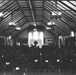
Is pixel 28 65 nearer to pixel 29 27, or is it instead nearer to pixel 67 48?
pixel 67 48

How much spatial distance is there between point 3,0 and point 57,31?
474 inches

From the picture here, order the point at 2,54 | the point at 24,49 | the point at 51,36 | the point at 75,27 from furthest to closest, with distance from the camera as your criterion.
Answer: the point at 51,36 → the point at 75,27 → the point at 24,49 → the point at 2,54

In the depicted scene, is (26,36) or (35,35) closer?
(35,35)

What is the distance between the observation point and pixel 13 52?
999 cm

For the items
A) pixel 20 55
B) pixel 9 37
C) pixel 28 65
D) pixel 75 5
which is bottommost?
pixel 28 65

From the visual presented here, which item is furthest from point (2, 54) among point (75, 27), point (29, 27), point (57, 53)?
point (29, 27)

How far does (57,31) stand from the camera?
77.5 ft

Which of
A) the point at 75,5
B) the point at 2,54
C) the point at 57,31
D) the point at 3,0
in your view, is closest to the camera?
the point at 2,54

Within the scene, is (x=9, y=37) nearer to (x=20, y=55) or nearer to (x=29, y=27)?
(x=29, y=27)

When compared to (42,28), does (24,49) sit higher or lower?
lower

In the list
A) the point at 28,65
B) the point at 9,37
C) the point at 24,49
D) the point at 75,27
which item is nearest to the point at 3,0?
the point at 24,49

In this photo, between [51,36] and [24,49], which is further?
[51,36]

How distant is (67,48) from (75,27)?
322 inches

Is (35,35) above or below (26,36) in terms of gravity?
above
